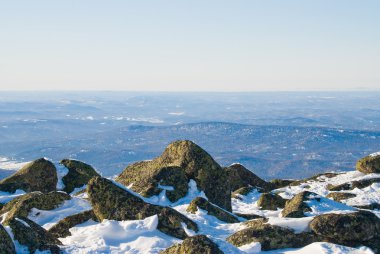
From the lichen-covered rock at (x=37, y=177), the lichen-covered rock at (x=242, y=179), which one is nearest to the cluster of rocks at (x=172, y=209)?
the lichen-covered rock at (x=37, y=177)

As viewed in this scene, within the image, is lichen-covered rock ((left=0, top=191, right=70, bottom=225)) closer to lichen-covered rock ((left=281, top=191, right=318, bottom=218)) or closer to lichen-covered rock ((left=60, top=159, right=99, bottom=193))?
lichen-covered rock ((left=281, top=191, right=318, bottom=218))

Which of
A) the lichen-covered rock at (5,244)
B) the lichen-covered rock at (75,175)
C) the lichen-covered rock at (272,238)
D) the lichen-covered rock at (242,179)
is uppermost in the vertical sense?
the lichen-covered rock at (5,244)

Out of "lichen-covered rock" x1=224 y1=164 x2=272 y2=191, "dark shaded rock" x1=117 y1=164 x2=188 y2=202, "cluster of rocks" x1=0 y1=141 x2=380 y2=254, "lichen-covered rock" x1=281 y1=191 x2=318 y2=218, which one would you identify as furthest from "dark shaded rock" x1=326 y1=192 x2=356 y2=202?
"dark shaded rock" x1=117 y1=164 x2=188 y2=202

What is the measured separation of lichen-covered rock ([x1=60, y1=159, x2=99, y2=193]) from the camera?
118 ft

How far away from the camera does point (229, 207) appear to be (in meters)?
28.6

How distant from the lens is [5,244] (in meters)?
12.6

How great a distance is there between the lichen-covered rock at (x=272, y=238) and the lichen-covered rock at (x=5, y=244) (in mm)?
7566

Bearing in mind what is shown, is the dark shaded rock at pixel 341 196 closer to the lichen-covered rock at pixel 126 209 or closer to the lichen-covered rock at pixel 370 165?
the lichen-covered rock at pixel 370 165

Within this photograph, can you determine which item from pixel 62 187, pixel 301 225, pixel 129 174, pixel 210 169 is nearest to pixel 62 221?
pixel 301 225

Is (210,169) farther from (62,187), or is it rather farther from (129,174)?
(62,187)

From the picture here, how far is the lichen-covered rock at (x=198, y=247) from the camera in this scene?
12.0 m

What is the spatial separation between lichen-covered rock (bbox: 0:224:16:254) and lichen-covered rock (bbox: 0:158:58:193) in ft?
62.4

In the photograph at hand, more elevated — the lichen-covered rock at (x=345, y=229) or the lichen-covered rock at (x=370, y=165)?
the lichen-covered rock at (x=345, y=229)

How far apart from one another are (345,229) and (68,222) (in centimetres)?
1183
